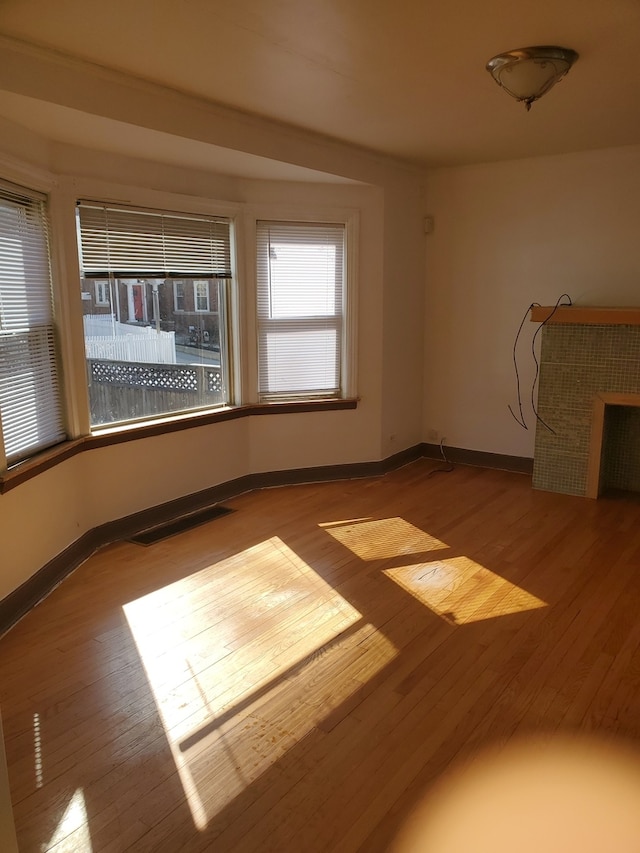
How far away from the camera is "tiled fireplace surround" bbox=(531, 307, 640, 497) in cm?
443

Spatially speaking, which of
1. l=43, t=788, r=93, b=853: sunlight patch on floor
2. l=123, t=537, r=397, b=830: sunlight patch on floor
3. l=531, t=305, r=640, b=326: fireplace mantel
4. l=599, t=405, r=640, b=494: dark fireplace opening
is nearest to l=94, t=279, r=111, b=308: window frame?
l=123, t=537, r=397, b=830: sunlight patch on floor

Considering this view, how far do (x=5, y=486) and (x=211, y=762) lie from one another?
158cm

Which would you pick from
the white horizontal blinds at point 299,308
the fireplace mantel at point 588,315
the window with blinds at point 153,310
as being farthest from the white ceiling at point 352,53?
the fireplace mantel at point 588,315

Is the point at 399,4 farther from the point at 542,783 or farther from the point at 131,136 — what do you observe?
the point at 542,783

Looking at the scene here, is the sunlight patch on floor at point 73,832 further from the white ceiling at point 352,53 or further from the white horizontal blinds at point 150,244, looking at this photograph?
the white horizontal blinds at point 150,244

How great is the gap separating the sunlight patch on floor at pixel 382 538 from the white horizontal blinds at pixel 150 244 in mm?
1941

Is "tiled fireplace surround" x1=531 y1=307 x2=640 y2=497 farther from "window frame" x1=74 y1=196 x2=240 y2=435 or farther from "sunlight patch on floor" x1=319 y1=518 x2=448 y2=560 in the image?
"window frame" x1=74 y1=196 x2=240 y2=435

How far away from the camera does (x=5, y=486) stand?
9.71 ft

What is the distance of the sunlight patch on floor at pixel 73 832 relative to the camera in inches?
71.6

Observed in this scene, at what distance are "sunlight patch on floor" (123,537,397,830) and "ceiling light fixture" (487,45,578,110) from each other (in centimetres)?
250

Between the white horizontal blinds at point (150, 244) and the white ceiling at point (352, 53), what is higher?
the white ceiling at point (352, 53)

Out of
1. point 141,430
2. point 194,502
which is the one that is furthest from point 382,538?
point 141,430

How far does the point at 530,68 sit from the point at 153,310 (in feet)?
8.38

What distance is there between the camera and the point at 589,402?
4613 millimetres
